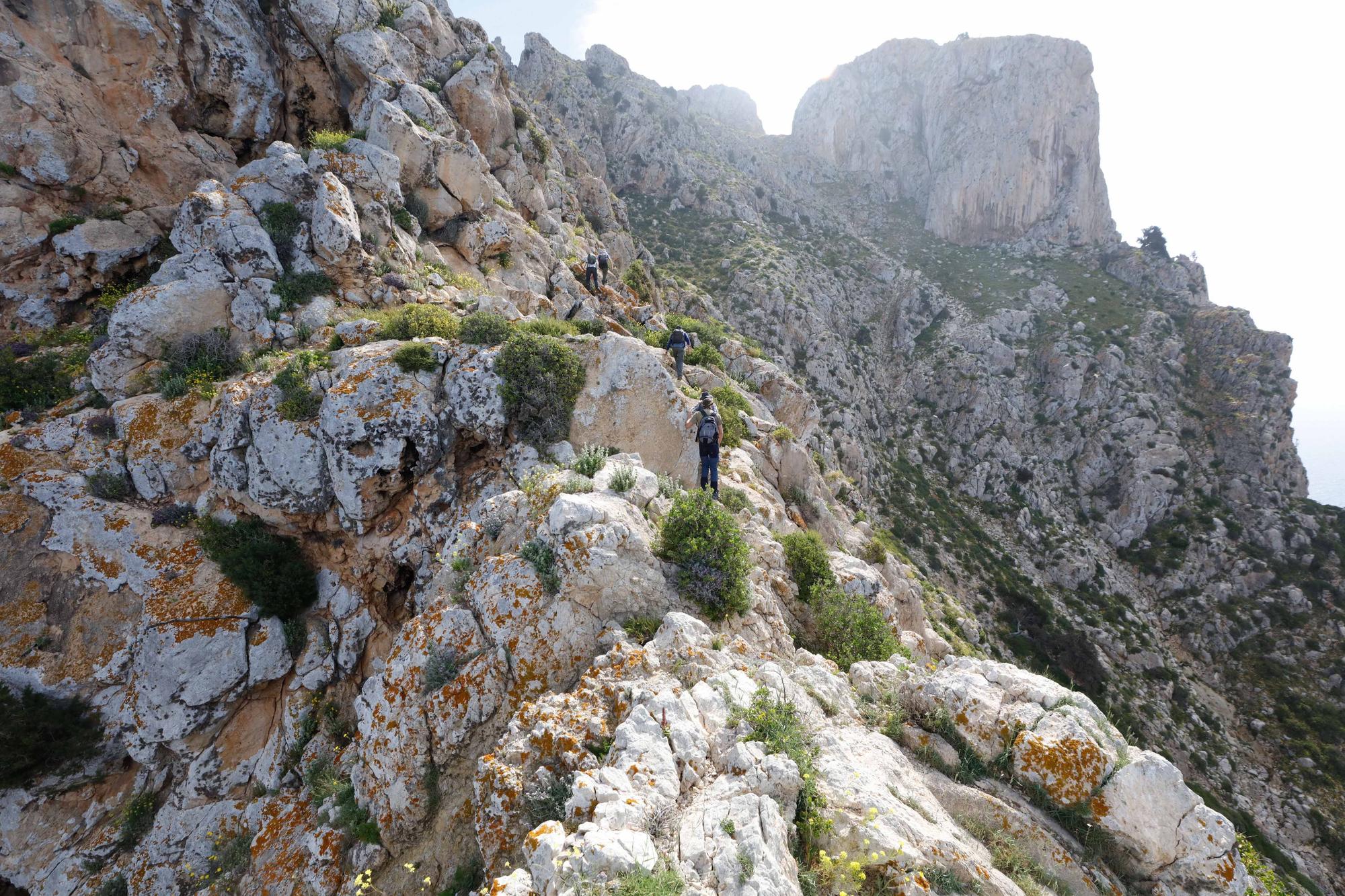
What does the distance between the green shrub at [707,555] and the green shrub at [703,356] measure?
48.7 feet

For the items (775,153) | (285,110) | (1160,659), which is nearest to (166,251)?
(285,110)

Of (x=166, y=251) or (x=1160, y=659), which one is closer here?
(x=166, y=251)

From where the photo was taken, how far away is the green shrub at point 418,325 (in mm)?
13500

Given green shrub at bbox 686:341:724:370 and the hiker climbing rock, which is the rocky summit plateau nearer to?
the hiker climbing rock

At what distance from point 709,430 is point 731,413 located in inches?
243

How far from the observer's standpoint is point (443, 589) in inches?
344

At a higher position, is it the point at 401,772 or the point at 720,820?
the point at 720,820

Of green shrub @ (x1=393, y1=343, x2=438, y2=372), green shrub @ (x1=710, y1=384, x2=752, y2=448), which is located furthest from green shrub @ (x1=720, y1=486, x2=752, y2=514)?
green shrub @ (x1=393, y1=343, x2=438, y2=372)

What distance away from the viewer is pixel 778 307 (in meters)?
52.2

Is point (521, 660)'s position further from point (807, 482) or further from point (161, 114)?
point (161, 114)

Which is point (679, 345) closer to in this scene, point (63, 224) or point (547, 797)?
point (547, 797)

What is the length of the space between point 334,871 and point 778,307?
Result: 52.5 meters

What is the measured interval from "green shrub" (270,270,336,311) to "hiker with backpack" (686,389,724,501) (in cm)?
1215

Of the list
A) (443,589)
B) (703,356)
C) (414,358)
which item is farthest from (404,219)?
(443,589)
